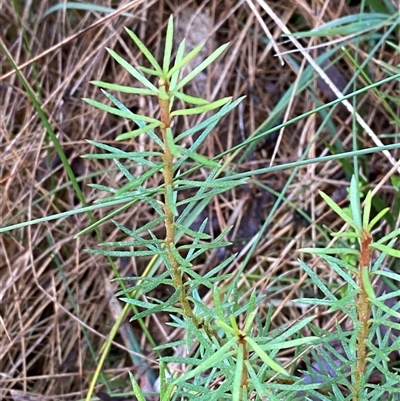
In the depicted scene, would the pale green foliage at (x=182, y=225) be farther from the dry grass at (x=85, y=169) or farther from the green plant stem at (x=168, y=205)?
the dry grass at (x=85, y=169)

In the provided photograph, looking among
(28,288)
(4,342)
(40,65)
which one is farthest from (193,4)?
(4,342)

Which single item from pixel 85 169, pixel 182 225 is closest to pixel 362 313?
pixel 182 225

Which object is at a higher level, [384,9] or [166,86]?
[166,86]

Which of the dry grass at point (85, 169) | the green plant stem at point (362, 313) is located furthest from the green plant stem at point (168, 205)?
the dry grass at point (85, 169)

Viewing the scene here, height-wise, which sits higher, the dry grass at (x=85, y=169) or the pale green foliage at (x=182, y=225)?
the pale green foliage at (x=182, y=225)

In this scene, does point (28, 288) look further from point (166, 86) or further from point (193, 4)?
point (166, 86)

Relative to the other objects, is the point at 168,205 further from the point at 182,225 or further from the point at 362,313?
the point at 362,313
